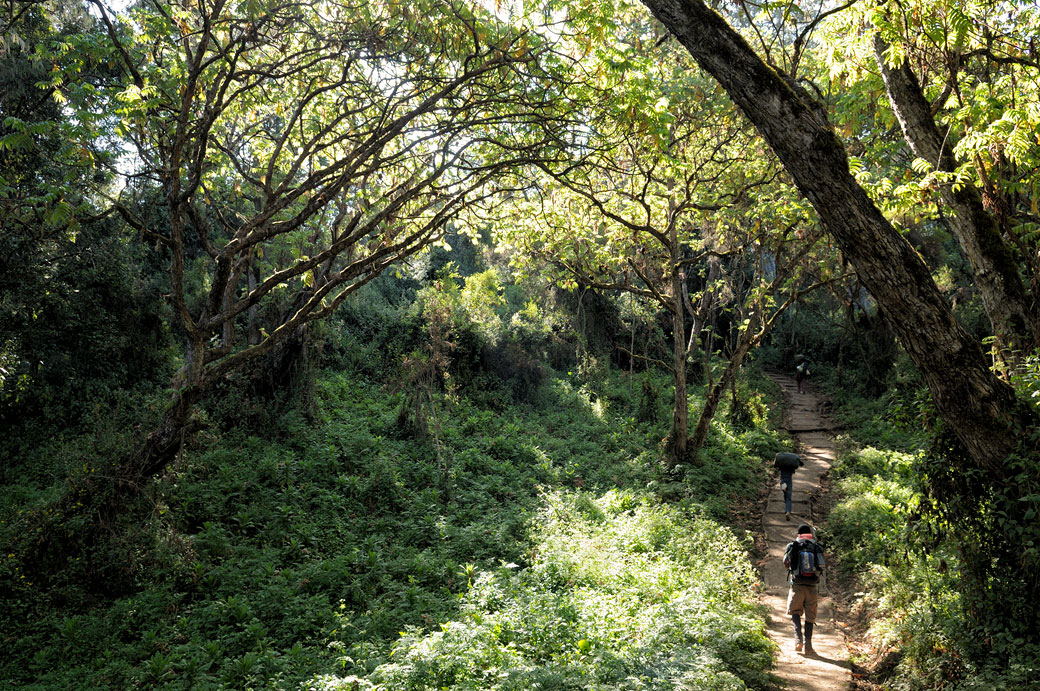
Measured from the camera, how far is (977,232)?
650 cm

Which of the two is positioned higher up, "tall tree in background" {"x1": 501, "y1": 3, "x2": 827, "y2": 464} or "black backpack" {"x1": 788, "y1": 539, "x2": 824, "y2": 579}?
"tall tree in background" {"x1": 501, "y1": 3, "x2": 827, "y2": 464}

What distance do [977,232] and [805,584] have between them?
4.55m

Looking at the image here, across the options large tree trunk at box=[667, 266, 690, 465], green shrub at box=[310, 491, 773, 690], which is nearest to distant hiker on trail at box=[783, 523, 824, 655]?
green shrub at box=[310, 491, 773, 690]

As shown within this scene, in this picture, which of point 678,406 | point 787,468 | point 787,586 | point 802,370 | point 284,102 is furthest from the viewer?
point 802,370

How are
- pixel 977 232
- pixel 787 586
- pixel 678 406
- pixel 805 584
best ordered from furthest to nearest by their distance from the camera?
pixel 678 406 < pixel 787 586 < pixel 805 584 < pixel 977 232

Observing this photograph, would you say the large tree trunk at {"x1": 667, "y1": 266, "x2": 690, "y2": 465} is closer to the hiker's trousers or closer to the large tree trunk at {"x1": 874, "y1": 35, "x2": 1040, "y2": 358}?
the hiker's trousers

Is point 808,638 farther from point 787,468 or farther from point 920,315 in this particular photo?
point 787,468

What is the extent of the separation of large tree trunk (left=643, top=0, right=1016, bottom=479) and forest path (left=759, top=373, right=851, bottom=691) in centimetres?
301

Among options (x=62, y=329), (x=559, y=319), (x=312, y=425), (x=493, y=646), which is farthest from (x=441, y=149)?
(x=559, y=319)

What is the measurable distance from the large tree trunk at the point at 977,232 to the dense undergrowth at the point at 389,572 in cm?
442

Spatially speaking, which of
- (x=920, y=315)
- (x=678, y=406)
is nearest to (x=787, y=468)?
(x=678, y=406)

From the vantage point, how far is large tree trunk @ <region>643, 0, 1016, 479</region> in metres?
5.02

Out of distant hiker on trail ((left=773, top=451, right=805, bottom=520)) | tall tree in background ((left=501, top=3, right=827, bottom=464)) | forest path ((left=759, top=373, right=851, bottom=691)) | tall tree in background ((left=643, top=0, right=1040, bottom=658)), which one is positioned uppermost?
tall tree in background ((left=501, top=3, right=827, bottom=464))

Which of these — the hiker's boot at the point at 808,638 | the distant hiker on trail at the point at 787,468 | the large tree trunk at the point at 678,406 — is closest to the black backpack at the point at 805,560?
the hiker's boot at the point at 808,638
